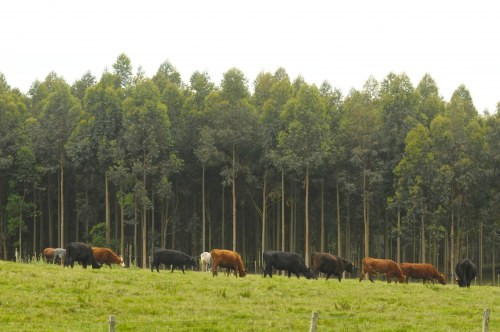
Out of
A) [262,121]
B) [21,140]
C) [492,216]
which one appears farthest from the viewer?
[21,140]

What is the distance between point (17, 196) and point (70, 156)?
23.9 feet

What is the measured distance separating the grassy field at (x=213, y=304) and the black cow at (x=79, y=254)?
477 cm

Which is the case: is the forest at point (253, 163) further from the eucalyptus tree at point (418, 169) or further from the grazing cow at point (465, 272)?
the grazing cow at point (465, 272)

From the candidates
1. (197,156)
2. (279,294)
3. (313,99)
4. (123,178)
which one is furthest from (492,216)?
(279,294)

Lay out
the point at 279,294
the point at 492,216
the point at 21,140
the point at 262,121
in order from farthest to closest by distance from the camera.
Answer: the point at 21,140, the point at 262,121, the point at 492,216, the point at 279,294

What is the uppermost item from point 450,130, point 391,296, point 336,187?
point 450,130

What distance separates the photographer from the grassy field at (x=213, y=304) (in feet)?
77.6

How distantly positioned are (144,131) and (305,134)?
1462 centimetres

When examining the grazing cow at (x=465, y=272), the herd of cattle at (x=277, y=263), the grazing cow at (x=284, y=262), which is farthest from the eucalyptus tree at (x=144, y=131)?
the grazing cow at (x=465, y=272)

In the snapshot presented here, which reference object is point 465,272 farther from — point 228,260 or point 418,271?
point 228,260

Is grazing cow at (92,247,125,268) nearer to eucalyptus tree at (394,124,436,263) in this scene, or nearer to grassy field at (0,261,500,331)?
grassy field at (0,261,500,331)

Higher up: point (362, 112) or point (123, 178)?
point (362, 112)

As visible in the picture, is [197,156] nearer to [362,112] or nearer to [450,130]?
[362,112]

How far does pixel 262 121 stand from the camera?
2931 inches
